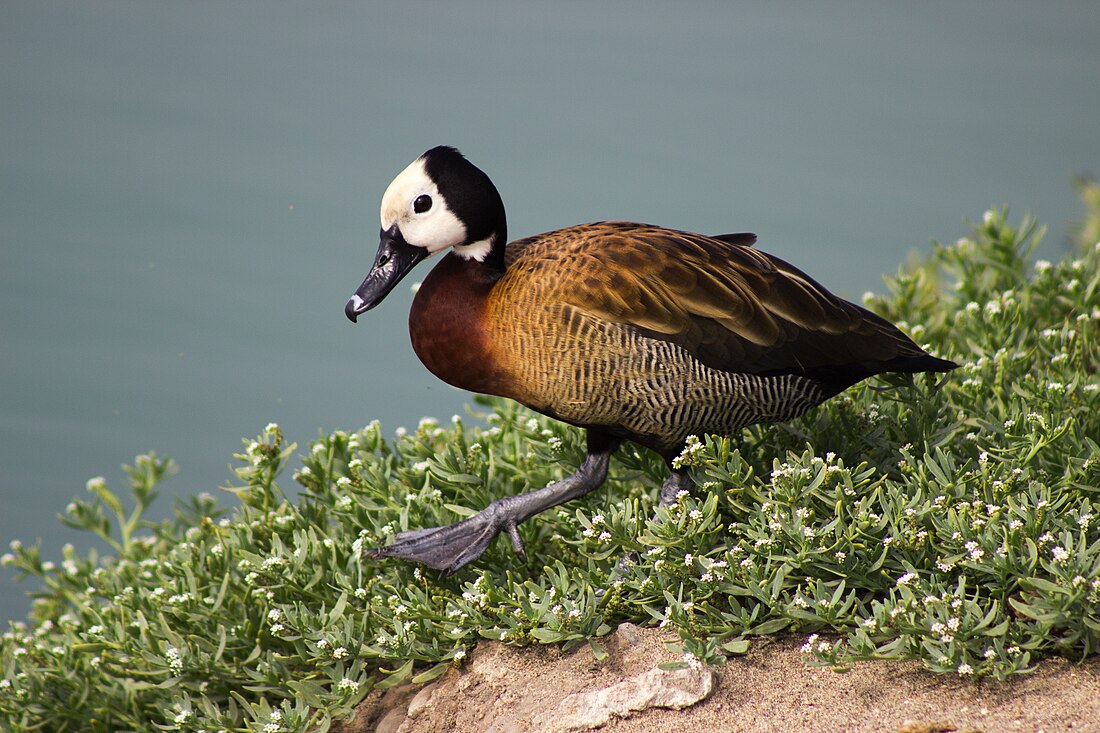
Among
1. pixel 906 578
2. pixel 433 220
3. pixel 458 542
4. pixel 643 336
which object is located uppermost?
pixel 433 220

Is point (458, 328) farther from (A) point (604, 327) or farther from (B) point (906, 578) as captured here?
(B) point (906, 578)

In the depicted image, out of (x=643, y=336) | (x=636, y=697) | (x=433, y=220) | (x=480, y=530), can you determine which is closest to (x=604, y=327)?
(x=643, y=336)

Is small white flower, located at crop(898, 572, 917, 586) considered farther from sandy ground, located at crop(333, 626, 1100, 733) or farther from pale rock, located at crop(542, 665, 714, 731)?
pale rock, located at crop(542, 665, 714, 731)

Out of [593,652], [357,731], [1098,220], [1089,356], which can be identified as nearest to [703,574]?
[593,652]

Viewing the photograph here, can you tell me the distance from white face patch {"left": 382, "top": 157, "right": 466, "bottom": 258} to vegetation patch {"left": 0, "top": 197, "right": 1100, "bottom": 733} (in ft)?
2.99

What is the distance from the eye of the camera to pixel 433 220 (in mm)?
3320

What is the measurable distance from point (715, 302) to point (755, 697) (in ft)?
3.67

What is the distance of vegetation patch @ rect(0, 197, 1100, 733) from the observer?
2.96 metres

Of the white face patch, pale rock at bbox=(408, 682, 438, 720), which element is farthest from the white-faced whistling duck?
pale rock at bbox=(408, 682, 438, 720)

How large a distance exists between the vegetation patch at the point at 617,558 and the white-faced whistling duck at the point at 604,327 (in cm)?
19

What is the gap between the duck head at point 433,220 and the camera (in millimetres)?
3309

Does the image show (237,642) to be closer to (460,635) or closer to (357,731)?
(357,731)

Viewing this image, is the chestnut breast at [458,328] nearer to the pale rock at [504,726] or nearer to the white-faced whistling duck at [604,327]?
the white-faced whistling duck at [604,327]

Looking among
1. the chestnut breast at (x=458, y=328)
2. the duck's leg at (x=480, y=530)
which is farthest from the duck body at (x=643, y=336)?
the duck's leg at (x=480, y=530)
